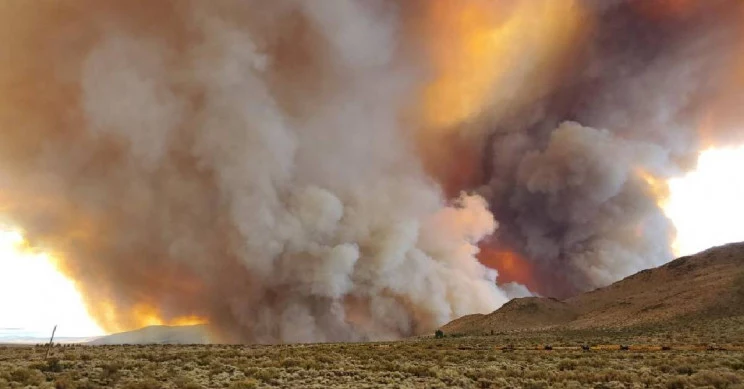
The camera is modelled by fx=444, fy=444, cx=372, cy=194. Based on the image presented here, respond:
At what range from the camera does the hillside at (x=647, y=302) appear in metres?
74.5

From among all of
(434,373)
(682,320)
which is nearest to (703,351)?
(434,373)

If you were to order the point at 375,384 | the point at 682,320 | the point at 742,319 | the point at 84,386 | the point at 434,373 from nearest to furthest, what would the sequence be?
the point at 84,386 < the point at 375,384 < the point at 434,373 < the point at 742,319 < the point at 682,320

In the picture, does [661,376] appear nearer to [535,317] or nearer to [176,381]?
[176,381]

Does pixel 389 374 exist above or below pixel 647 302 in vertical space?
below

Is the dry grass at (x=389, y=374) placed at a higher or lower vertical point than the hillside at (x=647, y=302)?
lower

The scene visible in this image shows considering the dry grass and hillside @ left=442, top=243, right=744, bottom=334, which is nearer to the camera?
the dry grass

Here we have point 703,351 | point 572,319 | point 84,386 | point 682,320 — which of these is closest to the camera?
point 84,386

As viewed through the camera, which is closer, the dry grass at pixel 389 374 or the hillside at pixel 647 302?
the dry grass at pixel 389 374

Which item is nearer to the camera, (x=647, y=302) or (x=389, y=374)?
(x=389, y=374)

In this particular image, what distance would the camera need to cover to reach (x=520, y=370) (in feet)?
75.3

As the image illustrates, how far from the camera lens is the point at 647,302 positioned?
9031 centimetres

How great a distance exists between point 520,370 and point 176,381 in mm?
16551

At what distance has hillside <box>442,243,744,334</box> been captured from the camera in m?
74.5

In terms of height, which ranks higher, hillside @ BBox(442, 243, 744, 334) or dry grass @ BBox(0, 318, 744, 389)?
hillside @ BBox(442, 243, 744, 334)
